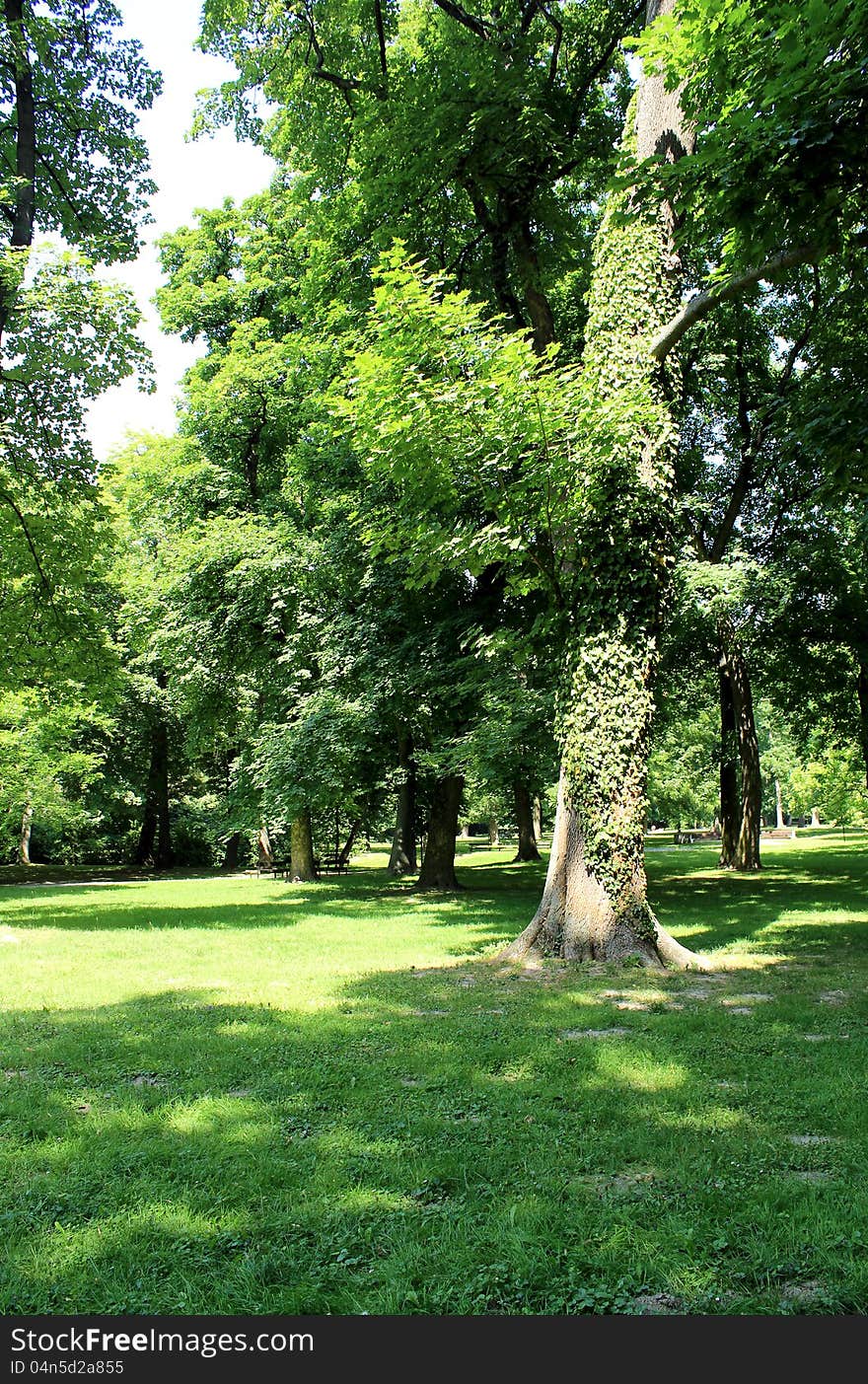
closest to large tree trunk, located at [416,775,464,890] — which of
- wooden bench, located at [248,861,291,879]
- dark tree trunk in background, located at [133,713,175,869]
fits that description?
wooden bench, located at [248,861,291,879]

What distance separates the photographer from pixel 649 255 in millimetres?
9500

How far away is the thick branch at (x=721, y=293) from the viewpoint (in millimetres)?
7670

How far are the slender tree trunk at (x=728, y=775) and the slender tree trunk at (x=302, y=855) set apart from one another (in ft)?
37.2

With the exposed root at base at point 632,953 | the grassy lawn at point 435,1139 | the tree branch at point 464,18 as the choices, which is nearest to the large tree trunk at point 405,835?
the exposed root at base at point 632,953

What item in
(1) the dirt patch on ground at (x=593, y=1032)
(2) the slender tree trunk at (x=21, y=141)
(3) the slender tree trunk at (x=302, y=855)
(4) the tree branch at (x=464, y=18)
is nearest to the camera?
(1) the dirt patch on ground at (x=593, y=1032)

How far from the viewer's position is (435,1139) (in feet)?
13.1

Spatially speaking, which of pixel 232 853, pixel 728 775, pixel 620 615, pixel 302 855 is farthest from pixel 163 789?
pixel 620 615

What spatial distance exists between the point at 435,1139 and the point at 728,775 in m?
21.7

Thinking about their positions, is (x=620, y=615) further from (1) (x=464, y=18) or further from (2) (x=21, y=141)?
(2) (x=21, y=141)

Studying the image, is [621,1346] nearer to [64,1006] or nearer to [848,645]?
[64,1006]

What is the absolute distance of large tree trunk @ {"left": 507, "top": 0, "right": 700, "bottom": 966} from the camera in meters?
8.94

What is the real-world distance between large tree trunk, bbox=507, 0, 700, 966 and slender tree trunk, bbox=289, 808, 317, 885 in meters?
14.3

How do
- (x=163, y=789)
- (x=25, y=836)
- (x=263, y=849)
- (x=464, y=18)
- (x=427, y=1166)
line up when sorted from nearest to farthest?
(x=427, y=1166), (x=464, y=18), (x=263, y=849), (x=25, y=836), (x=163, y=789)

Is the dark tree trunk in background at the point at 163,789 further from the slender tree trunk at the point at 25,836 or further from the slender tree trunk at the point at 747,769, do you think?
the slender tree trunk at the point at 747,769
